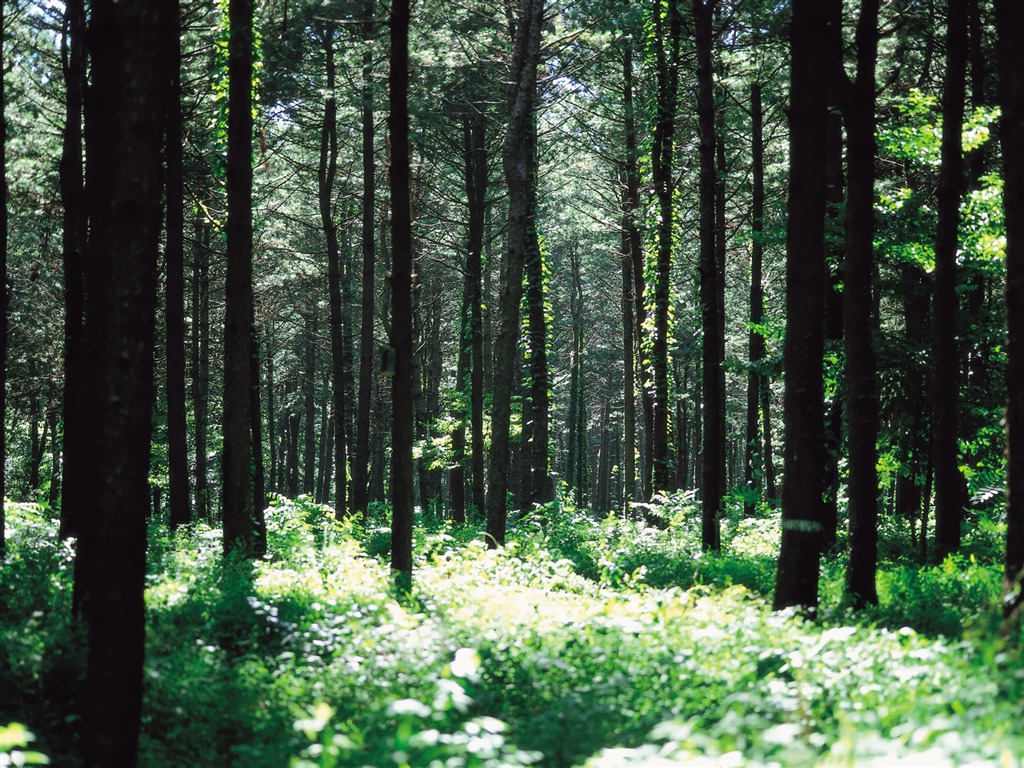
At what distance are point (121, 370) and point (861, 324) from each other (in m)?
8.27

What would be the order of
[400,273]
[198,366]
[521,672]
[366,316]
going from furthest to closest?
[198,366] → [366,316] → [400,273] → [521,672]

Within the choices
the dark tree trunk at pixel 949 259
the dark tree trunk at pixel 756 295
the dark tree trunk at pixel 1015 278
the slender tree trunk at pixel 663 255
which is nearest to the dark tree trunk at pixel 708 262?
the slender tree trunk at pixel 663 255

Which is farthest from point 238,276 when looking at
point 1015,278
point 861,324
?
point 1015,278

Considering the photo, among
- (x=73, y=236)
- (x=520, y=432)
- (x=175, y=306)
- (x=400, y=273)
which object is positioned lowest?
(x=520, y=432)

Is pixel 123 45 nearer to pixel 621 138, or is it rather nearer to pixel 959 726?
pixel 959 726

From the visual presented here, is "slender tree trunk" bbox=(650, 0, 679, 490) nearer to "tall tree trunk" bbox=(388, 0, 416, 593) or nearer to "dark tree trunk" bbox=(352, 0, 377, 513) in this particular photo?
"dark tree trunk" bbox=(352, 0, 377, 513)

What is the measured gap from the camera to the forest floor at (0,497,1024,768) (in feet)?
14.3

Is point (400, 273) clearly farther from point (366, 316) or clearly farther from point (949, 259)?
point (366, 316)

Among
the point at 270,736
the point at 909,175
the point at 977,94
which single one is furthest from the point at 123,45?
the point at 909,175

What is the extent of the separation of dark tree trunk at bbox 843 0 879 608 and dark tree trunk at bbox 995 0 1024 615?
3.62 m

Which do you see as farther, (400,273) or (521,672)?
(400,273)

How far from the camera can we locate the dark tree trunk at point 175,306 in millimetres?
15477

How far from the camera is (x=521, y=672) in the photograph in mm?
6836

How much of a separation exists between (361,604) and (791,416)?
4747 millimetres
